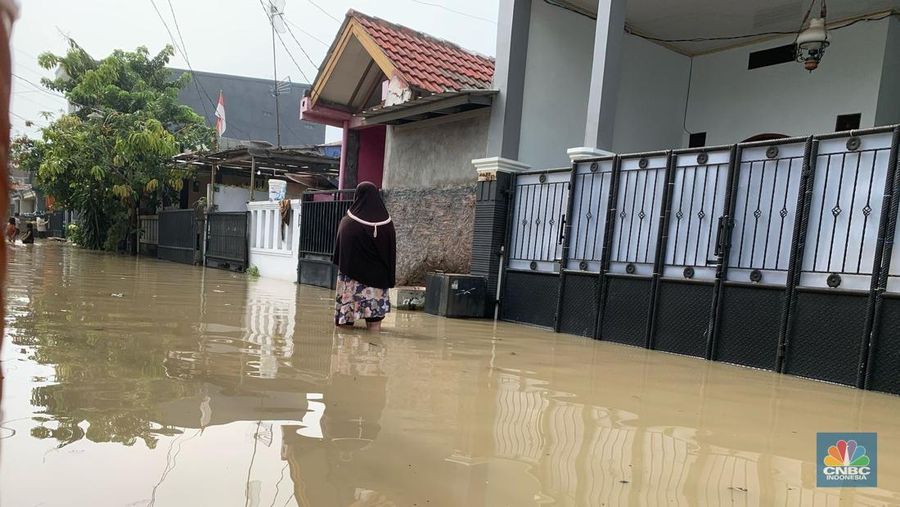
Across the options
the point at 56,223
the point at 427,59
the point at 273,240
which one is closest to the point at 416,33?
the point at 427,59

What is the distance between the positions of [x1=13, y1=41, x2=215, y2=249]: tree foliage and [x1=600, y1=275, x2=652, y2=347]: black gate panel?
14450 mm

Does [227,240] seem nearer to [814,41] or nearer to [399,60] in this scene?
[399,60]

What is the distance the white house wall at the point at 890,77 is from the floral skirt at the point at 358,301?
7.07 m

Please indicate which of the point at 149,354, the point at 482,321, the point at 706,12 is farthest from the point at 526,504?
the point at 706,12

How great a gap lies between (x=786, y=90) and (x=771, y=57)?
0.72 metres

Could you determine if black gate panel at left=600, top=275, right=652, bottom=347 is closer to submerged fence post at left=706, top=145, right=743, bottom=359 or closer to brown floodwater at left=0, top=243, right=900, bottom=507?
brown floodwater at left=0, top=243, right=900, bottom=507

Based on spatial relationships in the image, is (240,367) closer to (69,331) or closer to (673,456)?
(69,331)

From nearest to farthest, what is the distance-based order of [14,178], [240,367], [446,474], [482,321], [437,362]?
[14,178] → [446,474] → [240,367] → [437,362] → [482,321]

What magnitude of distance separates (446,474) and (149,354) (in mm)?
2826

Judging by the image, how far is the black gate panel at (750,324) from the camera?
493 centimetres

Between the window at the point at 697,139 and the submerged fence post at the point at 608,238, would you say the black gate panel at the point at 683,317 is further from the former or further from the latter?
the window at the point at 697,139

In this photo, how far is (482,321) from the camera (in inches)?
292

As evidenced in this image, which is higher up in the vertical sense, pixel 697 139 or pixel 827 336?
pixel 697 139

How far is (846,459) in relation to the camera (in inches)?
110
